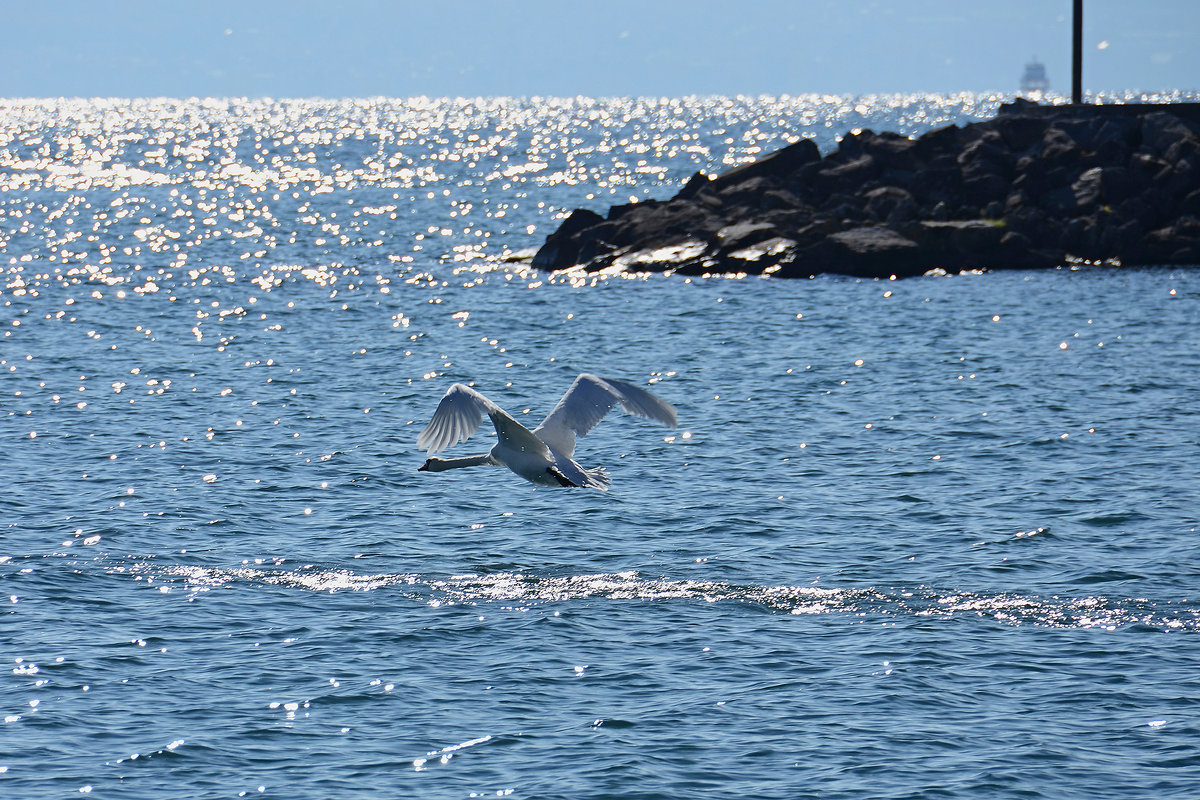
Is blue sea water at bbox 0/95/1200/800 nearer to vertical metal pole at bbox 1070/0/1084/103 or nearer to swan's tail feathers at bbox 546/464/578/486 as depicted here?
swan's tail feathers at bbox 546/464/578/486

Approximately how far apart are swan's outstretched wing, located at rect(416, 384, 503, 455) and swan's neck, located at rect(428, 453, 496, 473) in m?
1.06

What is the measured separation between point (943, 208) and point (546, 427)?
122 feet

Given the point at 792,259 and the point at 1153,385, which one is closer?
the point at 1153,385

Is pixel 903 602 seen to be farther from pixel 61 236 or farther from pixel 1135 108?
pixel 61 236

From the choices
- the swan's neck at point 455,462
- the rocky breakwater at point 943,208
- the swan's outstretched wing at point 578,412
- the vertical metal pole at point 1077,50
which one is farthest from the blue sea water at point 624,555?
the vertical metal pole at point 1077,50

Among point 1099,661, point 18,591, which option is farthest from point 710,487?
point 18,591

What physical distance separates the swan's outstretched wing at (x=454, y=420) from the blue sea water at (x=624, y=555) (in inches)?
97.0

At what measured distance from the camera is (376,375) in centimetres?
3659

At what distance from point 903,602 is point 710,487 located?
6.74m

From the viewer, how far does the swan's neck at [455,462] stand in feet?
58.1

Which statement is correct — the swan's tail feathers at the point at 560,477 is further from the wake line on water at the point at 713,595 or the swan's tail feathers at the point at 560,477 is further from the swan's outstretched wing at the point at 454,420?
the wake line on water at the point at 713,595

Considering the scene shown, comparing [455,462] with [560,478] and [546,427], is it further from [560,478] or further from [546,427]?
[560,478]

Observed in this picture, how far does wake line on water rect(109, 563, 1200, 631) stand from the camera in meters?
18.2

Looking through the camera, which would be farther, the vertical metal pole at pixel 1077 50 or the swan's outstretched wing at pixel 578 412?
the vertical metal pole at pixel 1077 50
